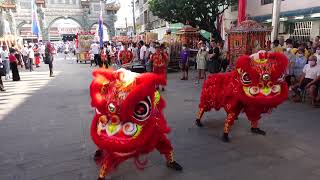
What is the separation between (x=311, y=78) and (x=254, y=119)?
10.7 ft

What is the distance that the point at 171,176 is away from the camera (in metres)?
4.23

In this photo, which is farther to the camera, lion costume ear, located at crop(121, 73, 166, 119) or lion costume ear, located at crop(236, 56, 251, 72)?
lion costume ear, located at crop(236, 56, 251, 72)

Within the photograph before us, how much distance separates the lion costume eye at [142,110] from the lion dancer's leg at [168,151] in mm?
798

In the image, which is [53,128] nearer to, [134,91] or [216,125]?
[216,125]

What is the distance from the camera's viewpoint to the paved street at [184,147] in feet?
14.2

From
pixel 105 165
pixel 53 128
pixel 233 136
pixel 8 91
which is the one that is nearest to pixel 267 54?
pixel 233 136

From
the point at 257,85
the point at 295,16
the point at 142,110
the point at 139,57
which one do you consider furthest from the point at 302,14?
the point at 142,110

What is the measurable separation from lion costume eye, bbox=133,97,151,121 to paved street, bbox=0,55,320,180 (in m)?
1.10

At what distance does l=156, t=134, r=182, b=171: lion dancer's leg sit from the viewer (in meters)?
4.27

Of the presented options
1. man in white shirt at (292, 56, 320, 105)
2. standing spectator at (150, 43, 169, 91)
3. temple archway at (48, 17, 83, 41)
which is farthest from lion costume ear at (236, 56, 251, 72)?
temple archway at (48, 17, 83, 41)

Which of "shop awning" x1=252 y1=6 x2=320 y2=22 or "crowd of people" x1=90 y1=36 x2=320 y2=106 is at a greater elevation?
"shop awning" x1=252 y1=6 x2=320 y2=22

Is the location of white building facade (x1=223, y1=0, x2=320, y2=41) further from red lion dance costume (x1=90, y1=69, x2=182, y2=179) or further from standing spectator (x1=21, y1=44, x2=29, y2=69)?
red lion dance costume (x1=90, y1=69, x2=182, y2=179)

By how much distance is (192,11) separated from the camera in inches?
758

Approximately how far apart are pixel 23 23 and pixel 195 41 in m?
36.5
